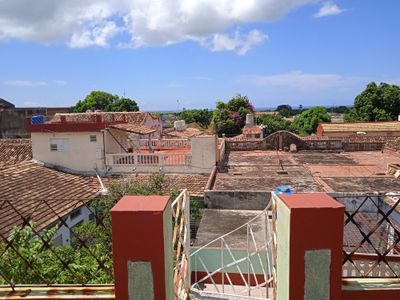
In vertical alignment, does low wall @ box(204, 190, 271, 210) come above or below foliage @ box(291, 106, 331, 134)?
below

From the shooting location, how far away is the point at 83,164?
15312mm

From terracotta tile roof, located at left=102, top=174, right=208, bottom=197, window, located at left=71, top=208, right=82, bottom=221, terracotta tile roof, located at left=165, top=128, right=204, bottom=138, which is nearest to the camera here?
window, located at left=71, top=208, right=82, bottom=221

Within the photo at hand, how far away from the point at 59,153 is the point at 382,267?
44.8ft

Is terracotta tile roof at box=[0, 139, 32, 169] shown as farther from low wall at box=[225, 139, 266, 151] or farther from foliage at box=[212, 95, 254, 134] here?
foliage at box=[212, 95, 254, 134]

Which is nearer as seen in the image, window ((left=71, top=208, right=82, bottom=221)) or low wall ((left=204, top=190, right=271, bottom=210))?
low wall ((left=204, top=190, right=271, bottom=210))

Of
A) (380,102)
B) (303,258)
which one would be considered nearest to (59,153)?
(303,258)

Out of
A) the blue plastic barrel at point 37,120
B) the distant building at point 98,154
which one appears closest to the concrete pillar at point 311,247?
the distant building at point 98,154

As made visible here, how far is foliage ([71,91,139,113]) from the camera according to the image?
53.0m

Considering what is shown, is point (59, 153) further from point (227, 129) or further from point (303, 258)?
point (227, 129)

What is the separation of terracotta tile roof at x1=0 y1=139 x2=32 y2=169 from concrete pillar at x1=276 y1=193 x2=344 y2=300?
1714 centimetres

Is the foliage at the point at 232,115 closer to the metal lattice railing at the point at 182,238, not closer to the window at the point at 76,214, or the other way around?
the window at the point at 76,214

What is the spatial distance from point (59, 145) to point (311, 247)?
1480cm

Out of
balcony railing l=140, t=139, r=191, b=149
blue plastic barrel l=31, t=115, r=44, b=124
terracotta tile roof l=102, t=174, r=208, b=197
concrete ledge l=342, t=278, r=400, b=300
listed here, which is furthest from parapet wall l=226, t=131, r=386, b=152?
concrete ledge l=342, t=278, r=400, b=300

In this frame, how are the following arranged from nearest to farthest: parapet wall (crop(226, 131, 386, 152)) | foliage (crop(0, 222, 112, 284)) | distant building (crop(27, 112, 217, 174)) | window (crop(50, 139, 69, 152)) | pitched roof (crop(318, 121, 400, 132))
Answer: foliage (crop(0, 222, 112, 284)) < distant building (crop(27, 112, 217, 174)) < window (crop(50, 139, 69, 152)) < parapet wall (crop(226, 131, 386, 152)) < pitched roof (crop(318, 121, 400, 132))
